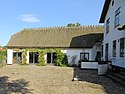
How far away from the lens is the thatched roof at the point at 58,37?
116 feet

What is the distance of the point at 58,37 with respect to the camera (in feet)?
122

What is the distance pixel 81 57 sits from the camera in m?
34.5

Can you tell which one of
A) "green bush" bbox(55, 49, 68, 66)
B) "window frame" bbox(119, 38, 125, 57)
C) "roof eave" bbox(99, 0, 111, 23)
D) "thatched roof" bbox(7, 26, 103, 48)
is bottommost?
"green bush" bbox(55, 49, 68, 66)

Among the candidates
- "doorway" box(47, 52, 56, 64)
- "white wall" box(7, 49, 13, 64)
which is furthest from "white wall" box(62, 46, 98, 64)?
"white wall" box(7, 49, 13, 64)

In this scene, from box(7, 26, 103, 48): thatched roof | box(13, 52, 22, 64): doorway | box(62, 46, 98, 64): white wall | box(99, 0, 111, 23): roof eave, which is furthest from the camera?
box(13, 52, 22, 64): doorway

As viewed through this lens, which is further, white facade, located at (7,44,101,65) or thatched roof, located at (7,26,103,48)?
thatched roof, located at (7,26,103,48)

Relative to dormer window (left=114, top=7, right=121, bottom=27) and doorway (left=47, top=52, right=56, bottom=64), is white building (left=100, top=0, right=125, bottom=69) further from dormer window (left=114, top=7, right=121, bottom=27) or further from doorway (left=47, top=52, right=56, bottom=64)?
doorway (left=47, top=52, right=56, bottom=64)

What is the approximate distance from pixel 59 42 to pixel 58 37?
4.57ft

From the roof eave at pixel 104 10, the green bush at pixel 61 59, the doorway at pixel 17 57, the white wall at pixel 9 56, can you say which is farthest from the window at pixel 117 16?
the white wall at pixel 9 56

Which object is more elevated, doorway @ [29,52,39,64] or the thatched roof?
the thatched roof

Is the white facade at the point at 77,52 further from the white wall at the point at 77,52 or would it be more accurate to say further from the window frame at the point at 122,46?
the window frame at the point at 122,46

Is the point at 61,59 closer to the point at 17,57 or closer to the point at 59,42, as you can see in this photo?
the point at 59,42

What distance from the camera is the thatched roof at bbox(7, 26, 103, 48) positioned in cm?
3523

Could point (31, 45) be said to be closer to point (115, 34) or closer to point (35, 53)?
point (35, 53)
